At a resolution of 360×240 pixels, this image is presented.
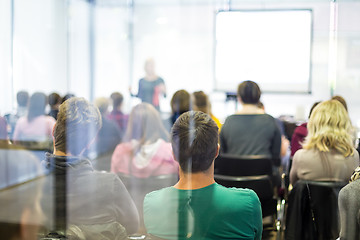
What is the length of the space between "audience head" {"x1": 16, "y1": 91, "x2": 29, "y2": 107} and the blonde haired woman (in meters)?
1.57

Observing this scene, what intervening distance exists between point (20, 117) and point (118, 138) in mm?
740

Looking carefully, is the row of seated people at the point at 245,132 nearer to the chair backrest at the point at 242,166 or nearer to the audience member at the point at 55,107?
the chair backrest at the point at 242,166

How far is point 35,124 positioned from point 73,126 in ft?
2.97

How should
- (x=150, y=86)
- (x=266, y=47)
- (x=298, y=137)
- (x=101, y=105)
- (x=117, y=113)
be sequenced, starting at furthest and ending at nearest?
(x=266, y=47), (x=150, y=86), (x=117, y=113), (x=298, y=137), (x=101, y=105)

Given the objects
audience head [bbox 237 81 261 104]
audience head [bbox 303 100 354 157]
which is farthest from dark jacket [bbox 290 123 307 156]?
audience head [bbox 303 100 354 157]

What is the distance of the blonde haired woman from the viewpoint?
6.61ft

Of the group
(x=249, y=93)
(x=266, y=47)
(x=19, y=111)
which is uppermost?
(x=266, y=47)

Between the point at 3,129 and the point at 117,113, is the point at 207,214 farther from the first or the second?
the point at 117,113

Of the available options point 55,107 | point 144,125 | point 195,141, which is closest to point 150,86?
point 144,125

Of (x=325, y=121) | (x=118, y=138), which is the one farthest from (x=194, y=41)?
(x=325, y=121)

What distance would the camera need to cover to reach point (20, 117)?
2.07 m

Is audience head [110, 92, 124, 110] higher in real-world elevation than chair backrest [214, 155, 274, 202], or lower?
higher

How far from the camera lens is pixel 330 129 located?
2074 millimetres

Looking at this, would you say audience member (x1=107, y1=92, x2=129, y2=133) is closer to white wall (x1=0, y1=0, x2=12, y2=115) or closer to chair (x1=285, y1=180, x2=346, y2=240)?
white wall (x1=0, y1=0, x2=12, y2=115)
